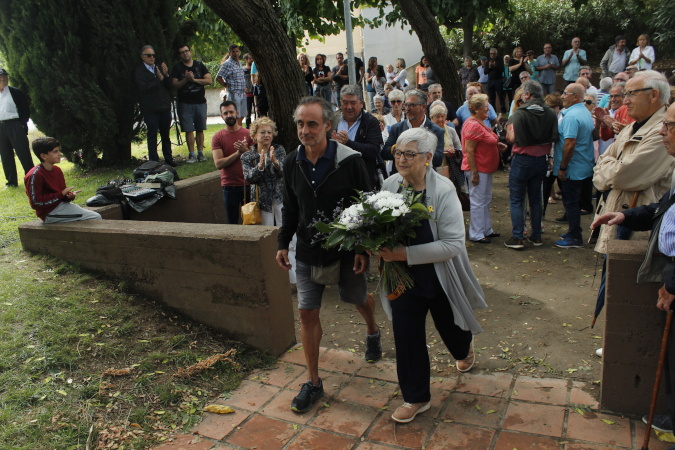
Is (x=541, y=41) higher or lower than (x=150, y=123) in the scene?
higher

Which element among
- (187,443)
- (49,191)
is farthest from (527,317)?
(49,191)

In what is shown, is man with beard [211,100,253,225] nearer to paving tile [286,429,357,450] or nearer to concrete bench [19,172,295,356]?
concrete bench [19,172,295,356]

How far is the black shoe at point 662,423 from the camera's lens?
350cm

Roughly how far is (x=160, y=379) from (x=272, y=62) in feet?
13.4

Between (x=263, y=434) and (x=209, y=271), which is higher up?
(x=209, y=271)

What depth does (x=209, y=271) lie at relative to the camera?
5.09 metres

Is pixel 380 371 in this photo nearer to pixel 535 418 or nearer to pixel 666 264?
pixel 535 418

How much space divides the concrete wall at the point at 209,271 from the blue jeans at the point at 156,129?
4.77 meters

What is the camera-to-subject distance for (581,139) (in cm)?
738

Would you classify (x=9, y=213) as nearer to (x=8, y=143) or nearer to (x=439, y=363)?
(x=8, y=143)

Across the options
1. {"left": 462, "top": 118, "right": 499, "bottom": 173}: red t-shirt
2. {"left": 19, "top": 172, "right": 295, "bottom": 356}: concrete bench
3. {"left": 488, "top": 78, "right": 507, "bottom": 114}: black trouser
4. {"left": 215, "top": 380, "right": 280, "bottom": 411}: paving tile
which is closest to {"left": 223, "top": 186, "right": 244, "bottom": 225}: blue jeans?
{"left": 19, "top": 172, "right": 295, "bottom": 356}: concrete bench

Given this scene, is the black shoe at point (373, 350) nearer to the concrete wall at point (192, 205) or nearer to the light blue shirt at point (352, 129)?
the light blue shirt at point (352, 129)

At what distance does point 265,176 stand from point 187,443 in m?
3.24

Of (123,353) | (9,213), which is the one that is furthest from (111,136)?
(123,353)
